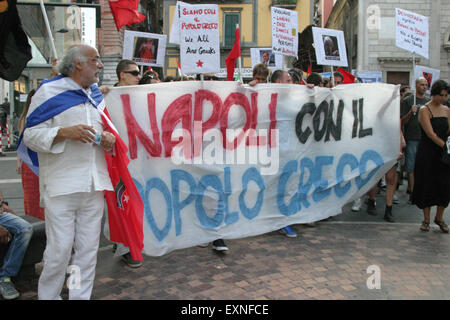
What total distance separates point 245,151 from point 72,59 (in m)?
2.22

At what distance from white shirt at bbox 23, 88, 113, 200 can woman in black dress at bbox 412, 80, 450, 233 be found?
4141 millimetres

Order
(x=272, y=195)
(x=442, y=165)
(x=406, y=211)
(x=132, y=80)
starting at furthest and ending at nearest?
(x=406, y=211) → (x=442, y=165) → (x=272, y=195) → (x=132, y=80)

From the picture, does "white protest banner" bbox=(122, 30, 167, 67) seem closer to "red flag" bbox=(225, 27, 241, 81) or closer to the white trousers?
"red flag" bbox=(225, 27, 241, 81)

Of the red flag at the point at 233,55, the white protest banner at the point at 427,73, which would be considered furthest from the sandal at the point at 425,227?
the red flag at the point at 233,55

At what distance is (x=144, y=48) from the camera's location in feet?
22.9

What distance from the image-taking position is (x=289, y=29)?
6816 millimetres

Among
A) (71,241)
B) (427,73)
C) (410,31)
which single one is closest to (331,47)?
(410,31)

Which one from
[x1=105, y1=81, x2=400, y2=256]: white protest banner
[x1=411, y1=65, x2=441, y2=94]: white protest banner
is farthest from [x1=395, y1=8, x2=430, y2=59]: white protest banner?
[x1=105, y1=81, x2=400, y2=256]: white protest banner

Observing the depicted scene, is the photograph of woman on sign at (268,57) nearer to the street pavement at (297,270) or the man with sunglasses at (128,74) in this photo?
the street pavement at (297,270)

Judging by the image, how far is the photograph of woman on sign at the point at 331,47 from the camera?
6840 millimetres

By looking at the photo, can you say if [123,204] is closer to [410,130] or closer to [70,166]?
[70,166]
